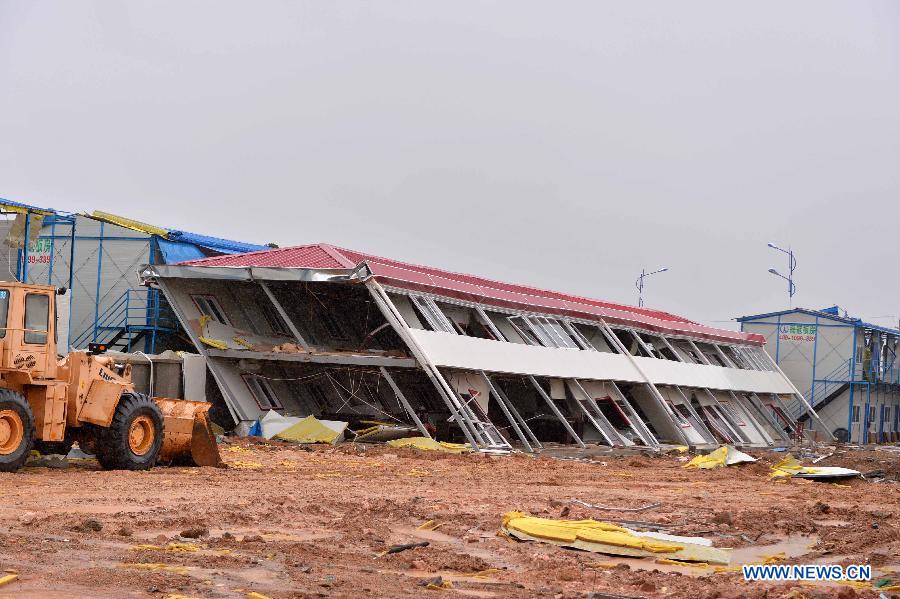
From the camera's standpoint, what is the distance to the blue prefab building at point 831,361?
2128 inches

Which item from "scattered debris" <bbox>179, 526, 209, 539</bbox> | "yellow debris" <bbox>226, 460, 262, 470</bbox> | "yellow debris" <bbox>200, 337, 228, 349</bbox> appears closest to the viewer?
"scattered debris" <bbox>179, 526, 209, 539</bbox>

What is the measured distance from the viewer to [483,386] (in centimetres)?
3172

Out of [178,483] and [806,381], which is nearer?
[178,483]

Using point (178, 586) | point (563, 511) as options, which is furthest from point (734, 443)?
point (178, 586)

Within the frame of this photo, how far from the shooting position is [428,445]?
28.7 meters

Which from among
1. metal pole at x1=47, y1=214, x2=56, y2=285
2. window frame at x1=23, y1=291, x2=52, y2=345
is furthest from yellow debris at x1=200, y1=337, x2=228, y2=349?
window frame at x1=23, y1=291, x2=52, y2=345

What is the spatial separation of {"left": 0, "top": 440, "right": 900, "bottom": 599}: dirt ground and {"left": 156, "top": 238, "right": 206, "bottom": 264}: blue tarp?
13283 mm

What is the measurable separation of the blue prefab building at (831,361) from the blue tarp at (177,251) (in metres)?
28.1

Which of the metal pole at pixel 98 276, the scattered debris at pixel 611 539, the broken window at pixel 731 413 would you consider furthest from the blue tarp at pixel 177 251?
the scattered debris at pixel 611 539

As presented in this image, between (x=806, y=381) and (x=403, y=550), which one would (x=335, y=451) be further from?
(x=806, y=381)

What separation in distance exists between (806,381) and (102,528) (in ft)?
151

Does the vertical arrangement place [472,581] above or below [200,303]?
below

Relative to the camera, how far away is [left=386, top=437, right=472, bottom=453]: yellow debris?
28547 millimetres

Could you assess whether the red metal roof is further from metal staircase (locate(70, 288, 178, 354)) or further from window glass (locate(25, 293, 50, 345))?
window glass (locate(25, 293, 50, 345))
